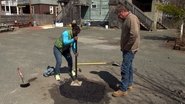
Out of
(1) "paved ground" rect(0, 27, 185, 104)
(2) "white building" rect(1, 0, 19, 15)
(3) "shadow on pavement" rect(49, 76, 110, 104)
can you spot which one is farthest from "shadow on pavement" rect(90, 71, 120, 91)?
(2) "white building" rect(1, 0, 19, 15)

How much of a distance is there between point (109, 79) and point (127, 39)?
201cm

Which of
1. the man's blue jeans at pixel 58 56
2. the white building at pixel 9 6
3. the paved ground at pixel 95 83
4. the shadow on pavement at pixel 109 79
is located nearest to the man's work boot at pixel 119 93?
the paved ground at pixel 95 83

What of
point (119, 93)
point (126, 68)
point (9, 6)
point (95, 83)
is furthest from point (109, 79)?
point (9, 6)

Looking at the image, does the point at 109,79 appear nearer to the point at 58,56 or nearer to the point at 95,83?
the point at 95,83

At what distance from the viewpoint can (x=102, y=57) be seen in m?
11.1

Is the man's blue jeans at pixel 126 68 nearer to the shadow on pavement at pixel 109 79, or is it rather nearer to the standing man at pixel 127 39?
the standing man at pixel 127 39

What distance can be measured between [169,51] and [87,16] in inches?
1025

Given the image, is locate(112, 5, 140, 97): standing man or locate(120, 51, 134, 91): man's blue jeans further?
locate(120, 51, 134, 91): man's blue jeans

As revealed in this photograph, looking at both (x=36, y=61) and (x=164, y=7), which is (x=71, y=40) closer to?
(x=36, y=61)

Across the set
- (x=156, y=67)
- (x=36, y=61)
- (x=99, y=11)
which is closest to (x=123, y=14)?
(x=156, y=67)

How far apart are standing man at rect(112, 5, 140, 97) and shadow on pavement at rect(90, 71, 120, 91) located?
565 millimetres

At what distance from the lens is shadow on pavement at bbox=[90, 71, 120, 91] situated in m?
6.93

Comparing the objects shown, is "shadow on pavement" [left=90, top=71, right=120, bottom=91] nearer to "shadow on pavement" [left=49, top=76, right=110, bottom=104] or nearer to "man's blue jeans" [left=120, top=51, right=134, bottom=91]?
"shadow on pavement" [left=49, top=76, right=110, bottom=104]

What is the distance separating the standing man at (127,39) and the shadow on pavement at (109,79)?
0.56 meters
